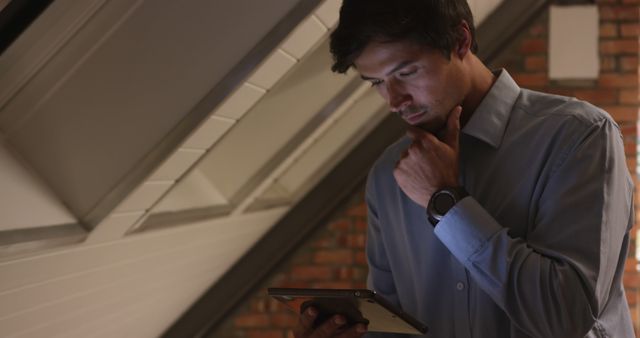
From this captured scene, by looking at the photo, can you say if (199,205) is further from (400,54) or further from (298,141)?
(400,54)

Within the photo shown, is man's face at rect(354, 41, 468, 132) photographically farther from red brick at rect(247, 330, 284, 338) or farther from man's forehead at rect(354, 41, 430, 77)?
red brick at rect(247, 330, 284, 338)

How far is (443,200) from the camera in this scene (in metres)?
1.61

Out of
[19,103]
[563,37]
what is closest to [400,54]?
[19,103]

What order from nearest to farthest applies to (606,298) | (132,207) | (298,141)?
(606,298) < (132,207) < (298,141)

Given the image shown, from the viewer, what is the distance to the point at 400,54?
1.68 m

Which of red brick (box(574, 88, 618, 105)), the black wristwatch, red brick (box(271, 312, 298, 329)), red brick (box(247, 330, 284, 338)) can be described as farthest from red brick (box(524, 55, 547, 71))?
the black wristwatch

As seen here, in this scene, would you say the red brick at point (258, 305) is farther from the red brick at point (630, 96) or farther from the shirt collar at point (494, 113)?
the shirt collar at point (494, 113)

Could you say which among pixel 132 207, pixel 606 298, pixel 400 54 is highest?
pixel 400 54

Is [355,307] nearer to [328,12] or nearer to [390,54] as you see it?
Result: [390,54]

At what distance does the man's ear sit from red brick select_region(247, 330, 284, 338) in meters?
3.44

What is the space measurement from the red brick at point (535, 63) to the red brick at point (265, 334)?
6.16ft

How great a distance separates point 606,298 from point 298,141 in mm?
2199

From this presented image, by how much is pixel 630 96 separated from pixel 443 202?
3.29 metres

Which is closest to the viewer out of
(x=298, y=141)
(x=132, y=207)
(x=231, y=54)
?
(x=231, y=54)
